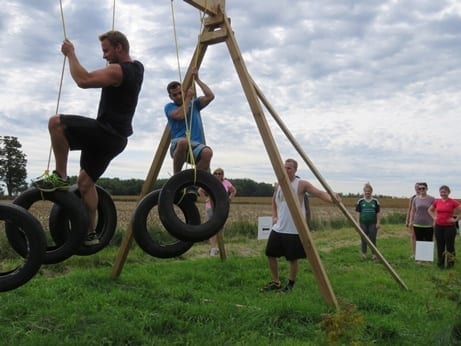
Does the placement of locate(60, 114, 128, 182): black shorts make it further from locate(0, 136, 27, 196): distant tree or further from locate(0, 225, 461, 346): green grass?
locate(0, 136, 27, 196): distant tree

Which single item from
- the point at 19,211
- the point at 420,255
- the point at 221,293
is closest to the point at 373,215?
the point at 420,255

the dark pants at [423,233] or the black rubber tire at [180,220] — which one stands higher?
the black rubber tire at [180,220]

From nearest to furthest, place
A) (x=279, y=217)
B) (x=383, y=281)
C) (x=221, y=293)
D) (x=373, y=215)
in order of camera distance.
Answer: (x=221, y=293) → (x=279, y=217) → (x=383, y=281) → (x=373, y=215)

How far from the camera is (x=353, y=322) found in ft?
9.47

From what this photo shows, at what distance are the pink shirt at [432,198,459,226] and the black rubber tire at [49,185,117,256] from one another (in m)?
6.96

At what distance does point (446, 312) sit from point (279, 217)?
240 centimetres

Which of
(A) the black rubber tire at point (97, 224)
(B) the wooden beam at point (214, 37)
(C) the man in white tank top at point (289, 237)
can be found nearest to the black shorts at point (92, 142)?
(A) the black rubber tire at point (97, 224)

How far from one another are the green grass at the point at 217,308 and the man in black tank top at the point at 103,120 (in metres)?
1.65

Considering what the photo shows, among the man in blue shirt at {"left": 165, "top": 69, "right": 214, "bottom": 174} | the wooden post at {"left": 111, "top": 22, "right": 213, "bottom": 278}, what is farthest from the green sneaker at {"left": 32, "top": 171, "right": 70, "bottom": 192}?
the wooden post at {"left": 111, "top": 22, "right": 213, "bottom": 278}

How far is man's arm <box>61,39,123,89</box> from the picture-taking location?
368 cm

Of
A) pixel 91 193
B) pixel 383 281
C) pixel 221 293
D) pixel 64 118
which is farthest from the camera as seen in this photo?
pixel 383 281

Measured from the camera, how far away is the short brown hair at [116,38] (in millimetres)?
4051

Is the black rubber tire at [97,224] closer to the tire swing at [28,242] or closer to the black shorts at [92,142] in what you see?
the black shorts at [92,142]

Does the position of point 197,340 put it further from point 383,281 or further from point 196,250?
point 196,250
